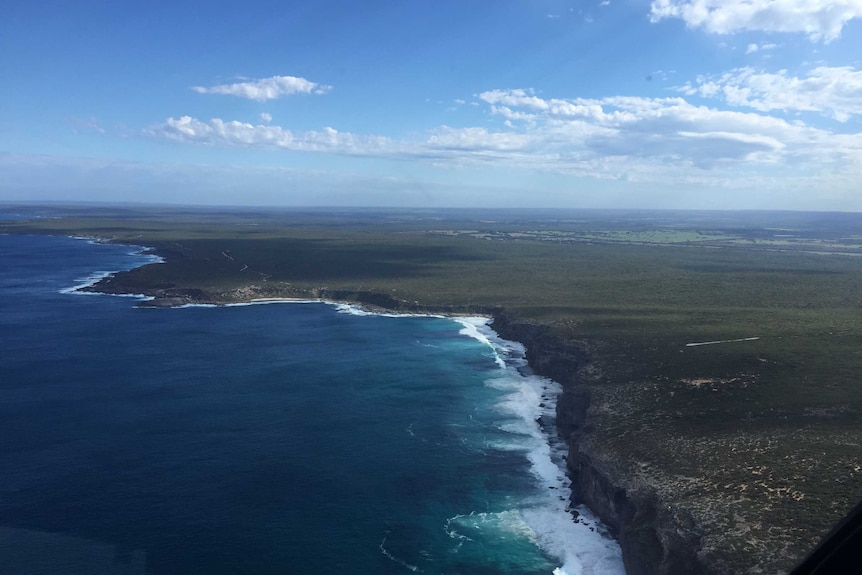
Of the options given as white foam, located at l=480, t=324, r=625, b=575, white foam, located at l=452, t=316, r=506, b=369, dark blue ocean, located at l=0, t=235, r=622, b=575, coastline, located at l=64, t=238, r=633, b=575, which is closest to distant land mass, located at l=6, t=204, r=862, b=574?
coastline, located at l=64, t=238, r=633, b=575

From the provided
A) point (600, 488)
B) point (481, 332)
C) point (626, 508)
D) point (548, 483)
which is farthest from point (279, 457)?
point (481, 332)

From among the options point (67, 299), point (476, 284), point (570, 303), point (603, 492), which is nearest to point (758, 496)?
point (603, 492)

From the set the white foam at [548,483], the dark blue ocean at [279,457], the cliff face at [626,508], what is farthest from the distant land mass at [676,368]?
the dark blue ocean at [279,457]

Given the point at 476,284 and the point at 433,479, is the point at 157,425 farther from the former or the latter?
the point at 476,284

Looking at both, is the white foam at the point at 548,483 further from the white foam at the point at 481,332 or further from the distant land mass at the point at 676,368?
the white foam at the point at 481,332

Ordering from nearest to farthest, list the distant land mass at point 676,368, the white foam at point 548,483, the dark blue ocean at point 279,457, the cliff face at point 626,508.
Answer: the cliff face at point 626,508, the distant land mass at point 676,368, the white foam at point 548,483, the dark blue ocean at point 279,457

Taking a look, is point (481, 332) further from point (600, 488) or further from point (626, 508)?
point (626, 508)

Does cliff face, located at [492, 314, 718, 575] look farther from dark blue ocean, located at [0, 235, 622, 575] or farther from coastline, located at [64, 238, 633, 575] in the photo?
dark blue ocean, located at [0, 235, 622, 575]
